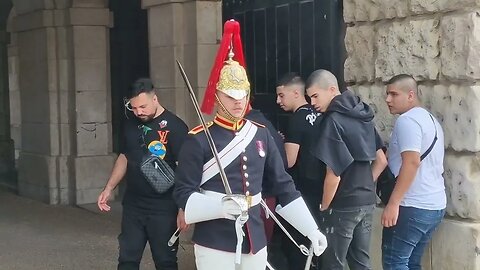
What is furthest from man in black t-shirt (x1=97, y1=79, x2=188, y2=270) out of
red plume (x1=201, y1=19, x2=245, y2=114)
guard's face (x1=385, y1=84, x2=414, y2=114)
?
guard's face (x1=385, y1=84, x2=414, y2=114)

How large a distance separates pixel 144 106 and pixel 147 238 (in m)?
0.97

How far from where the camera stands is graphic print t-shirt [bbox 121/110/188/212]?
5.47 meters

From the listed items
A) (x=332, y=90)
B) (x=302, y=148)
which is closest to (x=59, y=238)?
(x=302, y=148)

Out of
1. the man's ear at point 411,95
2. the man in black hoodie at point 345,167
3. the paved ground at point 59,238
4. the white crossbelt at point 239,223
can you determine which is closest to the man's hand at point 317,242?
the white crossbelt at point 239,223

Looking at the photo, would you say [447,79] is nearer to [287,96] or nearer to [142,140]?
[287,96]

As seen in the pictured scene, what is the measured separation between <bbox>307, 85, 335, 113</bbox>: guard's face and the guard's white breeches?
4.36 ft

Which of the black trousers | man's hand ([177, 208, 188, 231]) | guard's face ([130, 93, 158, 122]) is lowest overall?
the black trousers

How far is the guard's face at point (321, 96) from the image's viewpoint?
17.0 ft

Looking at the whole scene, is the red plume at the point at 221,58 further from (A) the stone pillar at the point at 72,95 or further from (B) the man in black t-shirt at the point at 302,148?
(A) the stone pillar at the point at 72,95

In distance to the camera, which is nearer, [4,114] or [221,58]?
[221,58]

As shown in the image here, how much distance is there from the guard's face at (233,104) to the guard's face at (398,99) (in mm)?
1317

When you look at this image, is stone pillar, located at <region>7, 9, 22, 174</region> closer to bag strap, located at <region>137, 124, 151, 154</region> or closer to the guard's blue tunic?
bag strap, located at <region>137, 124, 151, 154</region>

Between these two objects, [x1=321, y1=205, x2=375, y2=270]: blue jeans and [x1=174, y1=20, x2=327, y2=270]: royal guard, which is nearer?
[x1=174, y1=20, x2=327, y2=270]: royal guard

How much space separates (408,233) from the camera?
5.05m
